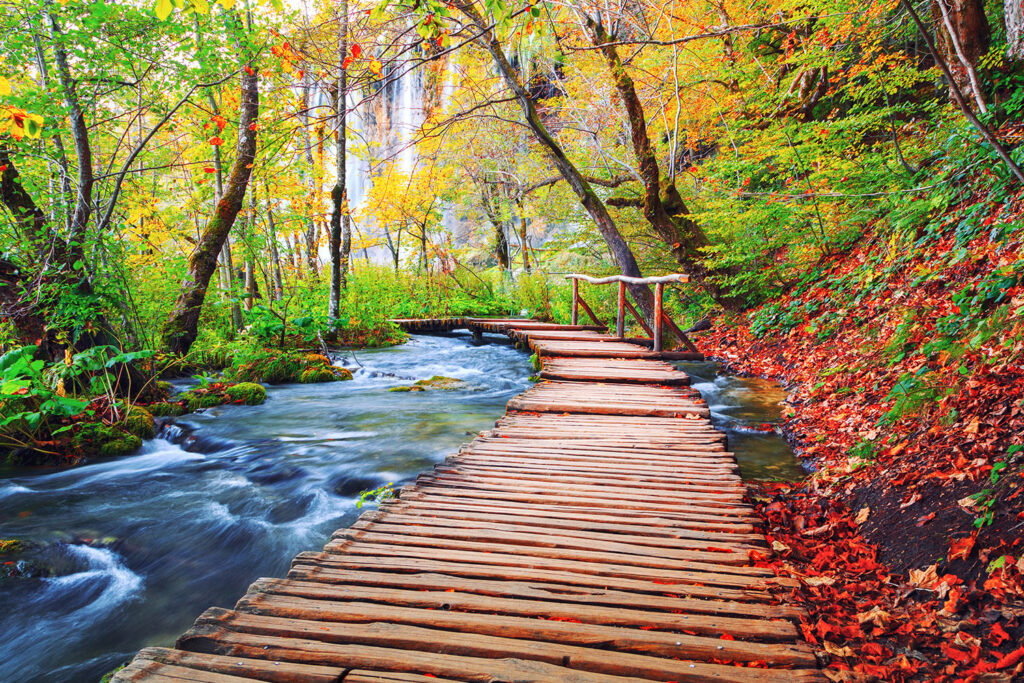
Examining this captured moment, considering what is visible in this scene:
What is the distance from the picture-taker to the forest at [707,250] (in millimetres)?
3014

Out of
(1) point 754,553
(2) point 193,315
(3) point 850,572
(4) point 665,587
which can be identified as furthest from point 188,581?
(2) point 193,315

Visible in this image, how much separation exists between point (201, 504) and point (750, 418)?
5.93m

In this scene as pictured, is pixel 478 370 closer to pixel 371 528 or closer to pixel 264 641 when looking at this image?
pixel 371 528

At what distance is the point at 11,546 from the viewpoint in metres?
3.92

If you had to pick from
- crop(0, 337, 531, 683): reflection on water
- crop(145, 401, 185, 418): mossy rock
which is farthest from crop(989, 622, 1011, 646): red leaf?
crop(145, 401, 185, 418): mossy rock

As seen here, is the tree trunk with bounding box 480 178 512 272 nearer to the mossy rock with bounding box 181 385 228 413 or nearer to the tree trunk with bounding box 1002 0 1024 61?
the mossy rock with bounding box 181 385 228 413

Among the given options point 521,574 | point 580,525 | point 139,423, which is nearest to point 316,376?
point 139,423

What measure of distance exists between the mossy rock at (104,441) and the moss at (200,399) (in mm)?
1398

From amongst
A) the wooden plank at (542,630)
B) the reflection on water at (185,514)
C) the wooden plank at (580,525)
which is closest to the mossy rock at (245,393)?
the reflection on water at (185,514)

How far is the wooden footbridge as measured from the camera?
5.92ft

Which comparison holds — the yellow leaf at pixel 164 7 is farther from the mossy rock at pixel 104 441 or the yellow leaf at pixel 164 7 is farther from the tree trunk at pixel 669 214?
the tree trunk at pixel 669 214

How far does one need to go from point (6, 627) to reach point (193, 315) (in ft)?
20.8

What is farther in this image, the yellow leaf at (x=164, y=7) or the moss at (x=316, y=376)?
the moss at (x=316, y=376)

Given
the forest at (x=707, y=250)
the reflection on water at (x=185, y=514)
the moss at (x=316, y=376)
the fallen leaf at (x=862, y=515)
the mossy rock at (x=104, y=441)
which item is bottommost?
the reflection on water at (x=185, y=514)
